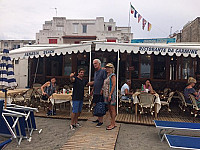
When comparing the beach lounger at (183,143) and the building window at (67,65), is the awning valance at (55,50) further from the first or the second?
the beach lounger at (183,143)

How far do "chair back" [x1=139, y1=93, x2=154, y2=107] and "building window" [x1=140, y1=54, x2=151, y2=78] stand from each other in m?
3.36

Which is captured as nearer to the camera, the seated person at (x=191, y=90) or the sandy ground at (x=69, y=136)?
the sandy ground at (x=69, y=136)

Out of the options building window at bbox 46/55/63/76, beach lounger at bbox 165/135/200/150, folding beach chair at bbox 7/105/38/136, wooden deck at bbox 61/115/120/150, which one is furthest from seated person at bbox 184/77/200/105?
building window at bbox 46/55/63/76

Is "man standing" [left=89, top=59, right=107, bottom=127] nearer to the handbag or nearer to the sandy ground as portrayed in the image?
the handbag

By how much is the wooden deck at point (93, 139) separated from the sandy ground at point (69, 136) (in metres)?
0.17

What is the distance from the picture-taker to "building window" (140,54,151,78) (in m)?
8.58

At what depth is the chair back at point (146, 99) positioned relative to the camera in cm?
529

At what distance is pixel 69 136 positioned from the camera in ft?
13.0

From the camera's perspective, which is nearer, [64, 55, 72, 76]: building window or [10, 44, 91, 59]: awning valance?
[10, 44, 91, 59]: awning valance

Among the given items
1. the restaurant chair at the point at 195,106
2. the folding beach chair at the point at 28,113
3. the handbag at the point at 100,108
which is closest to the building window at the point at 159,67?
the restaurant chair at the point at 195,106

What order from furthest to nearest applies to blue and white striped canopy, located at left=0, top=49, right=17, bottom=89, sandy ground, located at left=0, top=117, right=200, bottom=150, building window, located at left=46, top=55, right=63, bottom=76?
building window, located at left=46, top=55, right=63, bottom=76
blue and white striped canopy, located at left=0, top=49, right=17, bottom=89
sandy ground, located at left=0, top=117, right=200, bottom=150

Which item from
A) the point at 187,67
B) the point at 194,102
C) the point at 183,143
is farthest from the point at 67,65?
the point at 183,143

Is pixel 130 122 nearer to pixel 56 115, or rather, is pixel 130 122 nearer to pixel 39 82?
pixel 56 115

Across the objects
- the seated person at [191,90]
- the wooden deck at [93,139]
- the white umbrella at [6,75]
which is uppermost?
the white umbrella at [6,75]
